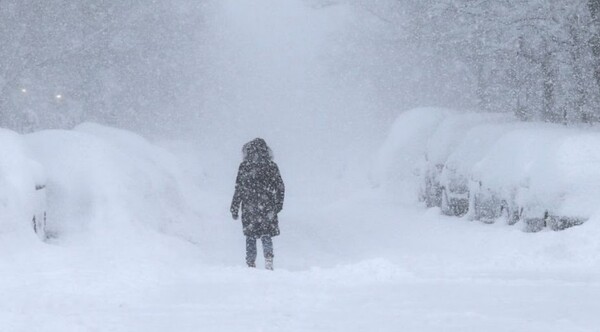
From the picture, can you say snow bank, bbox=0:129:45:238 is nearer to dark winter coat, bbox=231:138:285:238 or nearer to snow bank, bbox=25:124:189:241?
snow bank, bbox=25:124:189:241

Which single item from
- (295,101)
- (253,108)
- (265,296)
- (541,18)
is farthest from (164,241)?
(295,101)

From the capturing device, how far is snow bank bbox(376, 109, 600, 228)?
10.2 meters

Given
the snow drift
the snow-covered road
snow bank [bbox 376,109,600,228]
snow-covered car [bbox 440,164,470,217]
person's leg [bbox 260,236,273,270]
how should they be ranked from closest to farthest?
1. the snow-covered road
2. the snow drift
3. person's leg [bbox 260,236,273,270]
4. snow bank [bbox 376,109,600,228]
5. snow-covered car [bbox 440,164,470,217]

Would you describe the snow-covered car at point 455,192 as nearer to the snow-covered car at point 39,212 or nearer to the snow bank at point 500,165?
the snow bank at point 500,165

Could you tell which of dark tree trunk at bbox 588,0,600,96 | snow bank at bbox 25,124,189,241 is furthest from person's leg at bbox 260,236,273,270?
dark tree trunk at bbox 588,0,600,96

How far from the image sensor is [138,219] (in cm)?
1066

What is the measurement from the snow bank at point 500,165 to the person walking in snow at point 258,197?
11.0ft

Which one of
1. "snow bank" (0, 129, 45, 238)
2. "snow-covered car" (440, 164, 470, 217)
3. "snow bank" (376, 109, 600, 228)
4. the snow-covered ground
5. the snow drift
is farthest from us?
"snow-covered car" (440, 164, 470, 217)

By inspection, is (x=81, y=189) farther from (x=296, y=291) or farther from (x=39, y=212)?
(x=296, y=291)

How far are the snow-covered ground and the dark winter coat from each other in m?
0.57

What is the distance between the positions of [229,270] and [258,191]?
4.61 ft

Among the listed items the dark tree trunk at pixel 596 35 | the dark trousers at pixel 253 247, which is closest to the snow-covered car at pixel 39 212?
the dark trousers at pixel 253 247

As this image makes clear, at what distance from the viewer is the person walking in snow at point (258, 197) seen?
978 centimetres

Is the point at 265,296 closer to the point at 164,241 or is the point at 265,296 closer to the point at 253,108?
the point at 164,241
